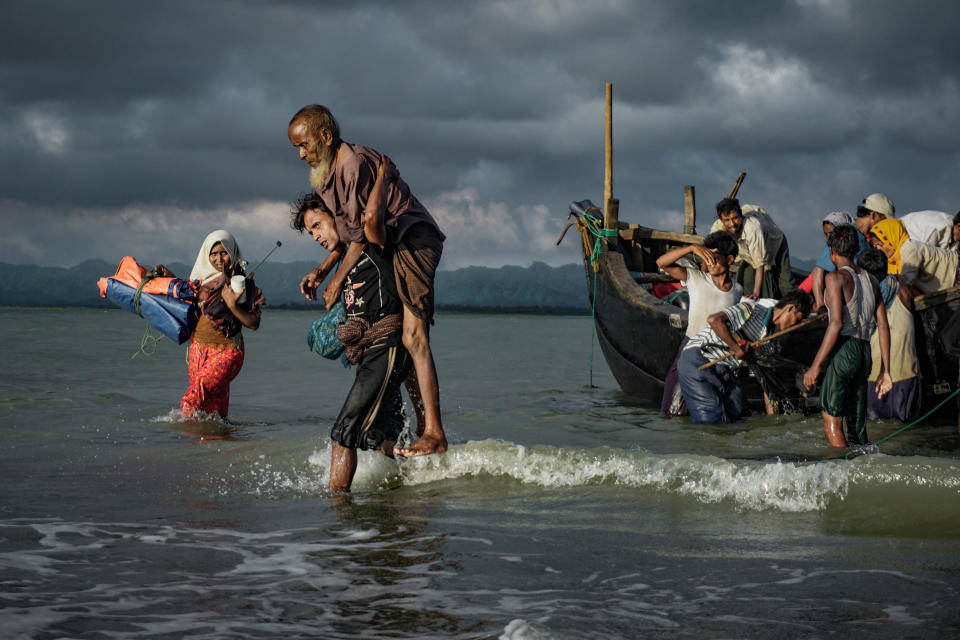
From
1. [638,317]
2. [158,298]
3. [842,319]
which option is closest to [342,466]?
[158,298]

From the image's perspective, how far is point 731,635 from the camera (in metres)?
2.92

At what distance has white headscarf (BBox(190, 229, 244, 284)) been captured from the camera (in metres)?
6.88

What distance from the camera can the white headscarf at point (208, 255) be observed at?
688 centimetres

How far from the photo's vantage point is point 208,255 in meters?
6.91

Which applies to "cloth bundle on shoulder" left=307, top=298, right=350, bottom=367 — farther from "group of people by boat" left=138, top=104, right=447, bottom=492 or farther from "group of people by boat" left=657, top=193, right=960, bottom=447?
"group of people by boat" left=657, top=193, right=960, bottom=447

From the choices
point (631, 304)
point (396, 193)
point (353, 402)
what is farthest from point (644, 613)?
point (631, 304)

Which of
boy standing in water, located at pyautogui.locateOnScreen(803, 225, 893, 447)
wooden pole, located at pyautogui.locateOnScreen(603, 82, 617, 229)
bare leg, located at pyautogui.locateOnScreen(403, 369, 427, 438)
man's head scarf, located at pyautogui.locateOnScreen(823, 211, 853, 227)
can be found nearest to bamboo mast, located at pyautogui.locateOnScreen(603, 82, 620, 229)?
wooden pole, located at pyautogui.locateOnScreen(603, 82, 617, 229)

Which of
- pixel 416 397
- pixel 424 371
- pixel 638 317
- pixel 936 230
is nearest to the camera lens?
pixel 424 371

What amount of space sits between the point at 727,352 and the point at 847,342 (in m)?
1.55

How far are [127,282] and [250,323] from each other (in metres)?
1.40

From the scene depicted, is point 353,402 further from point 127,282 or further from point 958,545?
point 127,282

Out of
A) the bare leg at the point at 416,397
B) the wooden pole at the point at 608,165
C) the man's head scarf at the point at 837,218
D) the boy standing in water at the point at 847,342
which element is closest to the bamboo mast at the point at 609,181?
the wooden pole at the point at 608,165

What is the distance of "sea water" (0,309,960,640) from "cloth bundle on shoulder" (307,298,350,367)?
0.80 metres

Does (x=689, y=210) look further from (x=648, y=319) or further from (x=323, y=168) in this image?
(x=323, y=168)
